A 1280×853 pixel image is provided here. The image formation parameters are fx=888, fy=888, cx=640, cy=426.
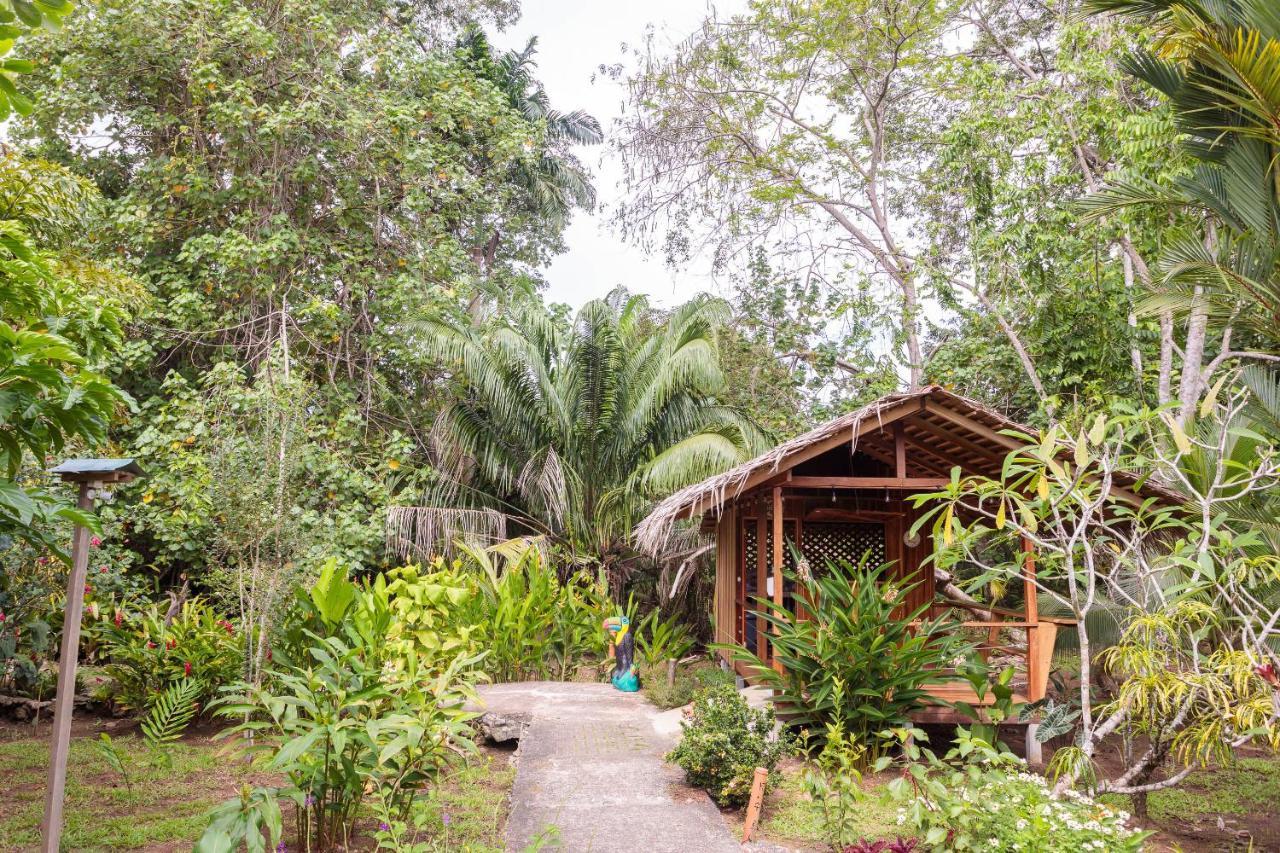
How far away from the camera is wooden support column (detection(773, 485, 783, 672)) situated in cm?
726

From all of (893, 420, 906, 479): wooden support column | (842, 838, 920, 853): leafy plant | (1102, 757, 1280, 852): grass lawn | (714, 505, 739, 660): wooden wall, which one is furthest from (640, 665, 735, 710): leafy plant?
(842, 838, 920, 853): leafy plant

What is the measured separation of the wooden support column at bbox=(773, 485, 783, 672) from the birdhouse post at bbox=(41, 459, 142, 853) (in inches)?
185

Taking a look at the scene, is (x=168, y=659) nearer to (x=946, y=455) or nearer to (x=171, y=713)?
(x=171, y=713)

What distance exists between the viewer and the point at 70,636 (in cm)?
432

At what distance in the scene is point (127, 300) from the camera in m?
8.52

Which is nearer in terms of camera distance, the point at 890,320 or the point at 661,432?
the point at 661,432

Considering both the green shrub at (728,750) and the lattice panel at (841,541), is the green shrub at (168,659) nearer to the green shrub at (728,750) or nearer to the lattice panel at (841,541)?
the green shrub at (728,750)

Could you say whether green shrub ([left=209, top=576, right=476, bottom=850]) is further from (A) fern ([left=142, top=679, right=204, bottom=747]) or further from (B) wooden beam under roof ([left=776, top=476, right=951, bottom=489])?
(B) wooden beam under roof ([left=776, top=476, right=951, bottom=489])

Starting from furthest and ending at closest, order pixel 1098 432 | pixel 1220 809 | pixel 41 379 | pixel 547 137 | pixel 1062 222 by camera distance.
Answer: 1. pixel 547 137
2. pixel 1062 222
3. pixel 1220 809
4. pixel 1098 432
5. pixel 41 379

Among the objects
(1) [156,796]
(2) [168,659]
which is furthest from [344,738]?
(2) [168,659]

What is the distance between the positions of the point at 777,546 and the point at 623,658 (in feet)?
9.49

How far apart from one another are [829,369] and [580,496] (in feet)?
16.5

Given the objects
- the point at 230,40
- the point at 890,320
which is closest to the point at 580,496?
the point at 890,320

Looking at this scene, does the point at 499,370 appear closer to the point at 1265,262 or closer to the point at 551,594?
the point at 551,594
